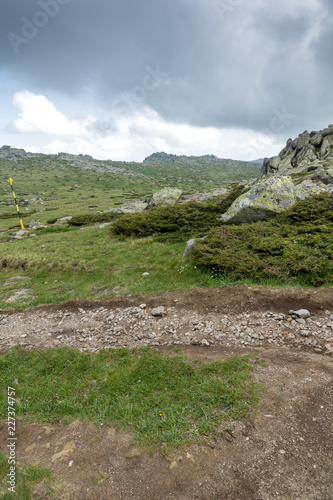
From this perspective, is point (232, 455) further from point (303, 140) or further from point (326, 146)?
point (303, 140)

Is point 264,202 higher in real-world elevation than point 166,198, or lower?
lower

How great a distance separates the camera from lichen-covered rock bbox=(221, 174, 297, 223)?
18.5m

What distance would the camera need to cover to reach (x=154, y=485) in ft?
13.3

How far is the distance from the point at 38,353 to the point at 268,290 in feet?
30.1

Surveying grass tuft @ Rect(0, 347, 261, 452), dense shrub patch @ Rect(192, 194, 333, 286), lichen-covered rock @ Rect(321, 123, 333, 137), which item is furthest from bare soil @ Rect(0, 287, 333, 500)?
lichen-covered rock @ Rect(321, 123, 333, 137)

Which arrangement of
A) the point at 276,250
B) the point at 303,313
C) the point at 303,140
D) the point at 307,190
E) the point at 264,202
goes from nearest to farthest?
the point at 303,313
the point at 276,250
the point at 264,202
the point at 307,190
the point at 303,140

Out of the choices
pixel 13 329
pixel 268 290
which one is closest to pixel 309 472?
pixel 268 290

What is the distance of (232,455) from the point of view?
14.3 ft

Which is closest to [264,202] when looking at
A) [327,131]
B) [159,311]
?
[159,311]

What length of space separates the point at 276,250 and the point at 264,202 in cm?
849

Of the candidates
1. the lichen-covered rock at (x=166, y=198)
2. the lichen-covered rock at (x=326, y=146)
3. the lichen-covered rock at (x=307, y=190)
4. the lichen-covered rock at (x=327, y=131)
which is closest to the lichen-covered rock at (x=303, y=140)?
the lichen-covered rock at (x=327, y=131)

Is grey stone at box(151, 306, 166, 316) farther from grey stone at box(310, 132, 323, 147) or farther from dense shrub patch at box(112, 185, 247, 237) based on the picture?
grey stone at box(310, 132, 323, 147)

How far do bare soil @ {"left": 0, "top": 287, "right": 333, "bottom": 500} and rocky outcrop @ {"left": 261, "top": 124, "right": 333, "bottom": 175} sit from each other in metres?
69.7

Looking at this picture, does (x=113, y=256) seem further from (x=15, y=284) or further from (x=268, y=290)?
(x=268, y=290)
